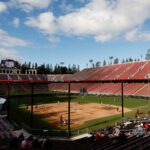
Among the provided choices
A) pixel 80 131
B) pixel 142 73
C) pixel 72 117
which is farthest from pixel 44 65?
pixel 80 131

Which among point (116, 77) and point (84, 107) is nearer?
point (84, 107)

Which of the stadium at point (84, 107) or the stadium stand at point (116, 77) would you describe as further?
the stadium stand at point (116, 77)

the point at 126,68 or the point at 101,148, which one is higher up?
the point at 126,68

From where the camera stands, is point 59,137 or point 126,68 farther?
point 126,68

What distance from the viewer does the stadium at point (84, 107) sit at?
32.3m

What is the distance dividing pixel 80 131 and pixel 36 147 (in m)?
16.1

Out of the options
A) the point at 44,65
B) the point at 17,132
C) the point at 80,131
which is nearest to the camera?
the point at 17,132

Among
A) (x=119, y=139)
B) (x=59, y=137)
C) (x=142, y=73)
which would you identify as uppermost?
(x=142, y=73)

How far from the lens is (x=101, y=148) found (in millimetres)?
21484

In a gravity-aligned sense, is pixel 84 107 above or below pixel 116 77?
below

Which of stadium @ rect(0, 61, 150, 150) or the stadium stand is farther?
the stadium stand

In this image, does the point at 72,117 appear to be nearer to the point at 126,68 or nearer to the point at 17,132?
the point at 17,132

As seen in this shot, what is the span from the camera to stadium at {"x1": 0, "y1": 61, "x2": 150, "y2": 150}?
32.3 m

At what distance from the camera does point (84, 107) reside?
6875cm
